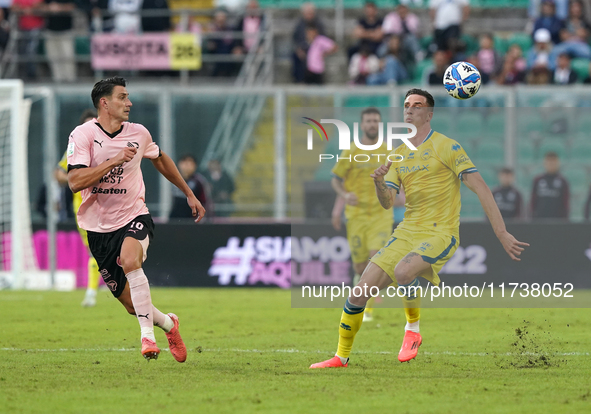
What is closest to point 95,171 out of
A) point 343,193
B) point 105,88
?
point 105,88

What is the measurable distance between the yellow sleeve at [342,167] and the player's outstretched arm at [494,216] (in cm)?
359

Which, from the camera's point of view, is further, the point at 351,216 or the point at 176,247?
the point at 176,247

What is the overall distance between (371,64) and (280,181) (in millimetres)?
3962

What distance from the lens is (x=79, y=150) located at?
23.9 feet

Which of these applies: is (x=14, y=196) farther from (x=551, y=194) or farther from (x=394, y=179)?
(x=394, y=179)

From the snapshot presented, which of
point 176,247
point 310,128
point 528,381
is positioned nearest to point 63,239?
point 176,247

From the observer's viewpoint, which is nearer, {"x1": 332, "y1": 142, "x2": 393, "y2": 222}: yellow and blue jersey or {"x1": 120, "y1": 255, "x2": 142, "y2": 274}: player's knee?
{"x1": 120, "y1": 255, "x2": 142, "y2": 274}: player's knee

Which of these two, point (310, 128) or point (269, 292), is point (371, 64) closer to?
point (310, 128)

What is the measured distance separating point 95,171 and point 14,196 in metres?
9.30

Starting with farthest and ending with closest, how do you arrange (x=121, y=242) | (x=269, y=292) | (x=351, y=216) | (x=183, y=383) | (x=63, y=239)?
(x=63, y=239) < (x=269, y=292) < (x=351, y=216) < (x=121, y=242) < (x=183, y=383)

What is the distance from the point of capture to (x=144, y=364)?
777cm

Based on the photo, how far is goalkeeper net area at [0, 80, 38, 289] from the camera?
15.7m

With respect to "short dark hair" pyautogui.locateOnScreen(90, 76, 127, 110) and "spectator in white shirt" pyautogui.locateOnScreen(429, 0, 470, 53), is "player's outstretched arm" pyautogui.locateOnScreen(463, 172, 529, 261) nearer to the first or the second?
"short dark hair" pyautogui.locateOnScreen(90, 76, 127, 110)

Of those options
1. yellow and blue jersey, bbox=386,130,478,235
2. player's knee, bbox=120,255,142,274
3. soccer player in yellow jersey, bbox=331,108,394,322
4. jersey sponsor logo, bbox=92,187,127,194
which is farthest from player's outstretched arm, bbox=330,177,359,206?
player's knee, bbox=120,255,142,274
